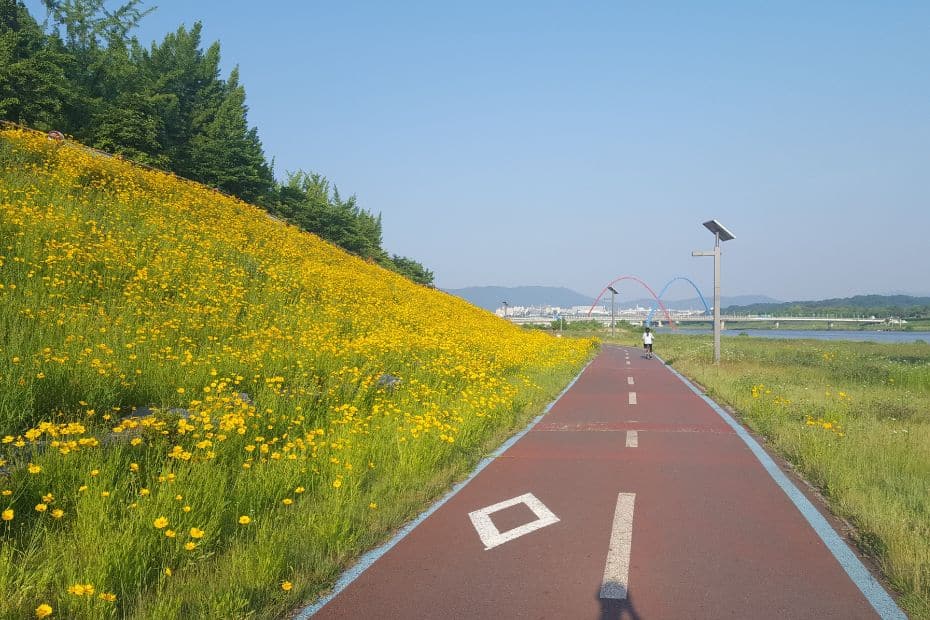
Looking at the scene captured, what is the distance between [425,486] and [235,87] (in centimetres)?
4522

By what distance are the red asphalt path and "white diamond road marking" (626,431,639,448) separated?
0.51m

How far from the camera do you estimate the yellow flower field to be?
385 centimetres

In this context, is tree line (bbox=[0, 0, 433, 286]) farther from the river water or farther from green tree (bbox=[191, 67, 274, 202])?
the river water

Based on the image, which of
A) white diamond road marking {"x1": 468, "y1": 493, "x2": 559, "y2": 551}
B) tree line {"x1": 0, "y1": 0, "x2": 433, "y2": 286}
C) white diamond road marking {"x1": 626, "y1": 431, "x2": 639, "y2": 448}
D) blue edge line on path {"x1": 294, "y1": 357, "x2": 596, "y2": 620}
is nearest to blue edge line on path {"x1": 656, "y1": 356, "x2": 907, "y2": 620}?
white diamond road marking {"x1": 626, "y1": 431, "x2": 639, "y2": 448}

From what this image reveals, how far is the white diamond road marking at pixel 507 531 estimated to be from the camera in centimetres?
510

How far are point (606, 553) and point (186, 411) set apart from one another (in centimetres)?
454

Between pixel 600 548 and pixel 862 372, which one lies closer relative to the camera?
pixel 600 548

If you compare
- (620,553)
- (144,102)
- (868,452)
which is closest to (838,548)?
(620,553)

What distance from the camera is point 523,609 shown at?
3771mm

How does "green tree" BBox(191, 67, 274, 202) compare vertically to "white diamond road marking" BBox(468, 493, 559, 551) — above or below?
above

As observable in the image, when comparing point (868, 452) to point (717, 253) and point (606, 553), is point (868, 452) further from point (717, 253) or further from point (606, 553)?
point (717, 253)

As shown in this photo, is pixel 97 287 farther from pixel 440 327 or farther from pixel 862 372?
pixel 862 372

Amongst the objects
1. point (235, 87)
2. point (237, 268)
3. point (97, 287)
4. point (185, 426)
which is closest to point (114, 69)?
point (235, 87)

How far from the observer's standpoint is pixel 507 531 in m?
A: 5.27
